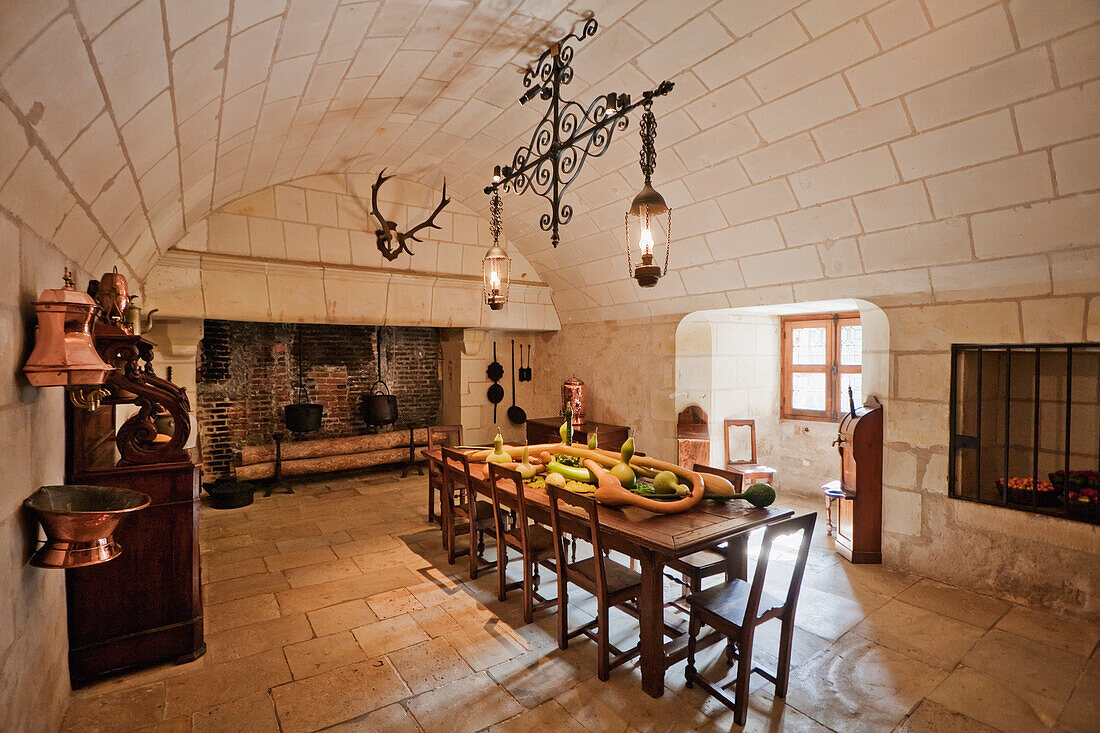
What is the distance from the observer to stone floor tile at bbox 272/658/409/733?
7.25 ft

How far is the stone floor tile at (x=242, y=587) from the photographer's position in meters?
3.34

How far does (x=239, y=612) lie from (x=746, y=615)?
9.47 ft

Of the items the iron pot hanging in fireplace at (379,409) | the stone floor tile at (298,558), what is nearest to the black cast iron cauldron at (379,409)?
the iron pot hanging in fireplace at (379,409)

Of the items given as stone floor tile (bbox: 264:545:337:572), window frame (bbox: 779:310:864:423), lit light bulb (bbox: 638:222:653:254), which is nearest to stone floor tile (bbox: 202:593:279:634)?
stone floor tile (bbox: 264:545:337:572)

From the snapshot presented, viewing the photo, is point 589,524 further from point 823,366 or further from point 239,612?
point 823,366

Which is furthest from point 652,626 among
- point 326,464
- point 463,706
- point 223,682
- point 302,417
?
point 326,464

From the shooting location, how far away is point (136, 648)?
2.51m

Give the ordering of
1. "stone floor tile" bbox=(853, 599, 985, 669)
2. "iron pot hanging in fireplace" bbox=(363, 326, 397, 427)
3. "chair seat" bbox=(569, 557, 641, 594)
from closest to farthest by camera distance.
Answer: "chair seat" bbox=(569, 557, 641, 594) → "stone floor tile" bbox=(853, 599, 985, 669) → "iron pot hanging in fireplace" bbox=(363, 326, 397, 427)

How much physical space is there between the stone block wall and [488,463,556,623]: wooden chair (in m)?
1.91

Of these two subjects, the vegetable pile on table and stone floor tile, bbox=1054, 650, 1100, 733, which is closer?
stone floor tile, bbox=1054, 650, 1100, 733

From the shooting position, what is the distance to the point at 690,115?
11.1 feet

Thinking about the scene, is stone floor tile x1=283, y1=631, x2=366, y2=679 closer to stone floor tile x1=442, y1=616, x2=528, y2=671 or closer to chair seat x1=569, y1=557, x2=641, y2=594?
stone floor tile x1=442, y1=616, x2=528, y2=671

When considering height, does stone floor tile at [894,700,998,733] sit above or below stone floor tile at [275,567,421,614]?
above

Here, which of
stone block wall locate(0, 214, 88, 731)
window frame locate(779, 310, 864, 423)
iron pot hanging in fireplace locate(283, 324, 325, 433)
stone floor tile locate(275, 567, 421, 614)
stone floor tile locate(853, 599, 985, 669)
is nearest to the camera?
stone block wall locate(0, 214, 88, 731)
